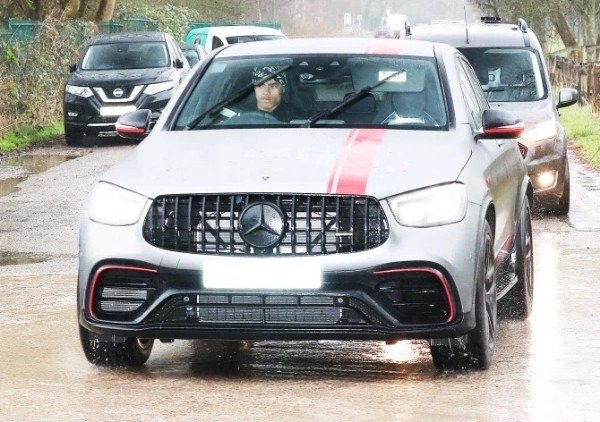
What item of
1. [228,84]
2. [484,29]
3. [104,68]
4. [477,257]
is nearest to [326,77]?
[228,84]

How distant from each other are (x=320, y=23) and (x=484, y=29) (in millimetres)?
131095

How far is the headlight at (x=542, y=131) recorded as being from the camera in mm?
15180

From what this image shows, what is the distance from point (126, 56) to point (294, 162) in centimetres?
2120

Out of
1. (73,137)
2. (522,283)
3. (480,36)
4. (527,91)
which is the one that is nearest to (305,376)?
(522,283)

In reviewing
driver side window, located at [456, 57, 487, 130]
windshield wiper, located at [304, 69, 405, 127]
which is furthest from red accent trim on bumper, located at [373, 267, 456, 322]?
driver side window, located at [456, 57, 487, 130]

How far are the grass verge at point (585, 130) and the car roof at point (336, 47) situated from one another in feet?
42.3

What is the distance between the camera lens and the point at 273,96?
8.81 m

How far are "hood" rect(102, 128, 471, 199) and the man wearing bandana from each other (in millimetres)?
286

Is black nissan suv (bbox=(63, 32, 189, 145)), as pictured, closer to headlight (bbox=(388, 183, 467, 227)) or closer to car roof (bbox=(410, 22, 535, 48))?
car roof (bbox=(410, 22, 535, 48))

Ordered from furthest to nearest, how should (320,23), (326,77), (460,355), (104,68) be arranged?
(320,23) < (104,68) < (326,77) < (460,355)

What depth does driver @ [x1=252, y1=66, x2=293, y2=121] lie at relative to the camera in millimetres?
8695

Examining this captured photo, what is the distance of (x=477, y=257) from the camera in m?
7.51

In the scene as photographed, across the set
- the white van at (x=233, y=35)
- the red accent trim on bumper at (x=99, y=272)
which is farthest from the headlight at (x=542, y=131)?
the white van at (x=233, y=35)

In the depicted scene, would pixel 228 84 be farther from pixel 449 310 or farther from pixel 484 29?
pixel 484 29
